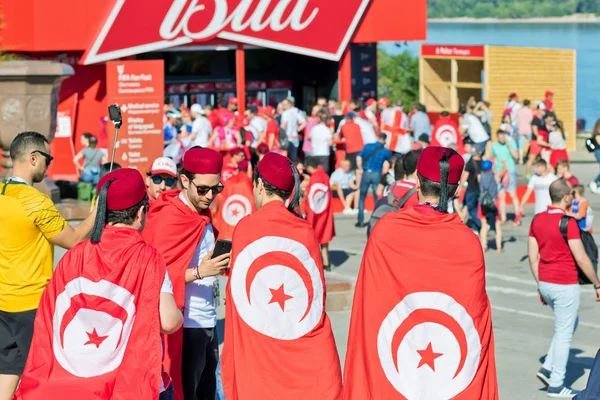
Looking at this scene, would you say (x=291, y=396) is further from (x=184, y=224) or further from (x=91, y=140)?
(x=91, y=140)

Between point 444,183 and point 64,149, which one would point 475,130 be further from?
point 444,183

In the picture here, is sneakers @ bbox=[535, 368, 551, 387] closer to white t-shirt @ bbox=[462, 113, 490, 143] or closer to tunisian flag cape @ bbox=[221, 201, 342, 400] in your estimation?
tunisian flag cape @ bbox=[221, 201, 342, 400]

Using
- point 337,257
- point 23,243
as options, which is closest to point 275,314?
point 23,243

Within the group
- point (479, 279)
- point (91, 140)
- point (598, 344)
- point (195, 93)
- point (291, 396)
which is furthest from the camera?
point (195, 93)

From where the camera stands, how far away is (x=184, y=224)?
22.1 feet

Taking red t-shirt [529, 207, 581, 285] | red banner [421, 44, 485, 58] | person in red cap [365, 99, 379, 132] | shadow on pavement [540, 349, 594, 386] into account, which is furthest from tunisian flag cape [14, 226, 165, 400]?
red banner [421, 44, 485, 58]

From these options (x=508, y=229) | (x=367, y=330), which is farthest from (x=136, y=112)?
(x=367, y=330)

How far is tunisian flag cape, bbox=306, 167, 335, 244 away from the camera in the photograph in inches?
576

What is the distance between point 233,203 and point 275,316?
7893 millimetres

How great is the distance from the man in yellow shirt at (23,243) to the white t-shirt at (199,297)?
63cm

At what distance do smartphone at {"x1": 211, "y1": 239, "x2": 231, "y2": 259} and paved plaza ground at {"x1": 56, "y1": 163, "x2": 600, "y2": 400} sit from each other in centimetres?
111

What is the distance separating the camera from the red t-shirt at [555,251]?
9.38 meters

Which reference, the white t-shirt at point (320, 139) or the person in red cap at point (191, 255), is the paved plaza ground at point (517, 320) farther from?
the white t-shirt at point (320, 139)

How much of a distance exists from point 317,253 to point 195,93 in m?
21.3
